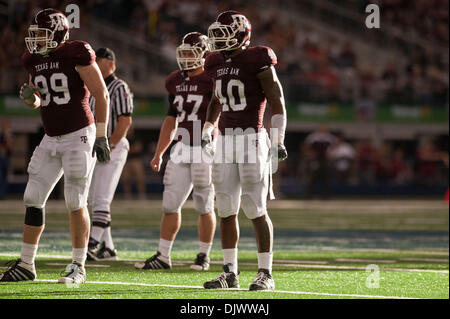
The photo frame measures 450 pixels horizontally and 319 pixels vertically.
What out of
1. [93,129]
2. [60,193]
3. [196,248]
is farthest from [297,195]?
[93,129]

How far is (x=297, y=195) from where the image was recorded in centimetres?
2145

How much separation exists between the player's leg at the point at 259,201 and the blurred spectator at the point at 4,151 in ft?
39.2

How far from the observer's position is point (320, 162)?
19.8m

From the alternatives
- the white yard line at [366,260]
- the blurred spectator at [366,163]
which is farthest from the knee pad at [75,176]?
the blurred spectator at [366,163]

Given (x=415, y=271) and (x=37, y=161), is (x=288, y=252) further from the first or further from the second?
(x=37, y=161)

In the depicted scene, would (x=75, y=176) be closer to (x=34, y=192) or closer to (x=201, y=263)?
(x=34, y=192)

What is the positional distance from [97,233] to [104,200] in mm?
301

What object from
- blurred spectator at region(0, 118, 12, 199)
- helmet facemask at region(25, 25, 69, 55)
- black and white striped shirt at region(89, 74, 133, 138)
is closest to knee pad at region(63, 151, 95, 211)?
helmet facemask at region(25, 25, 69, 55)

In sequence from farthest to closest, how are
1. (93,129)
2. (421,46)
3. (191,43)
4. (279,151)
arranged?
(421,46) < (191,43) < (93,129) < (279,151)

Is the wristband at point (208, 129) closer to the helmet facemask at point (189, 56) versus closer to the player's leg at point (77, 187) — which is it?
the player's leg at point (77, 187)

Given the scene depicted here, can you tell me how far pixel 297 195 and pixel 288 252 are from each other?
40.3ft

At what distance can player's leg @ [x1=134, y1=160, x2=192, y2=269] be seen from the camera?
24.8ft

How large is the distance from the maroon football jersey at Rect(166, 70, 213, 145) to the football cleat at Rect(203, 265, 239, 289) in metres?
1.63

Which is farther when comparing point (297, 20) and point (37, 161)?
point (297, 20)
